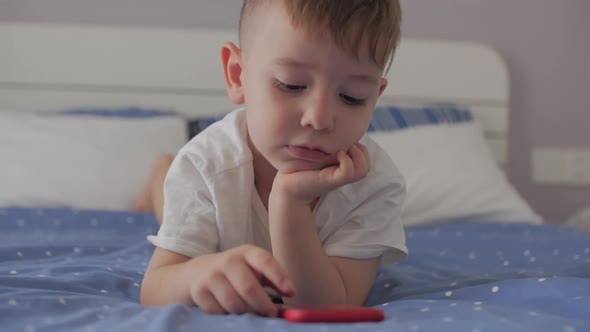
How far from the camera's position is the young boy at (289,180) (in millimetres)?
944

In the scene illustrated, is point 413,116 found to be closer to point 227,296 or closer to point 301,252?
point 301,252

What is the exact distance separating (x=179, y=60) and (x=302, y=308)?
1.63m

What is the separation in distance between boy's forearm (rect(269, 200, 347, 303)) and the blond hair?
22cm

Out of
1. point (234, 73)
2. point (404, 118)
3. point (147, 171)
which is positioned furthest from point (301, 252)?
point (404, 118)

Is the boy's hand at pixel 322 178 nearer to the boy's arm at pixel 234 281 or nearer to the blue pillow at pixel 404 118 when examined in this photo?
the boy's arm at pixel 234 281

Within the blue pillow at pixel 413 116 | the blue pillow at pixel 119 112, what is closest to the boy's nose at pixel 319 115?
the blue pillow at pixel 413 116

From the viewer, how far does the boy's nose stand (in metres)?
0.94

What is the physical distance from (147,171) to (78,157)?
177mm

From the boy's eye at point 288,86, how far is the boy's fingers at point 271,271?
219 millimetres

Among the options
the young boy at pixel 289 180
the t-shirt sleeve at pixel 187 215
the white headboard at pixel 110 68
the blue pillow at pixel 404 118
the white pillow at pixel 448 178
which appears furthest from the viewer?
the white headboard at pixel 110 68

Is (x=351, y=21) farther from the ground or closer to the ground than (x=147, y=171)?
farther from the ground

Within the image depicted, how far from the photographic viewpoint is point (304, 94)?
0.96m

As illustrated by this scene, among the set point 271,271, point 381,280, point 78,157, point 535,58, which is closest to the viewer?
point 271,271

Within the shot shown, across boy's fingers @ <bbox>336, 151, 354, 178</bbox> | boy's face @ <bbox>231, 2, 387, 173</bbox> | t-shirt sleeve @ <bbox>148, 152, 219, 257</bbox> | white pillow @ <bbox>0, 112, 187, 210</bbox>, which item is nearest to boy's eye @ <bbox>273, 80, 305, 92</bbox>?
boy's face @ <bbox>231, 2, 387, 173</bbox>
